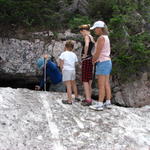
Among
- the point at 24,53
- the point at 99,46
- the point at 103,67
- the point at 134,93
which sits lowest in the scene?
the point at 134,93

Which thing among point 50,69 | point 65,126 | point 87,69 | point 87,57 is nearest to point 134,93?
point 50,69

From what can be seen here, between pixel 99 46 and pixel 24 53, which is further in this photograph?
pixel 24 53

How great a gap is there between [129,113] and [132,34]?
4.83 meters

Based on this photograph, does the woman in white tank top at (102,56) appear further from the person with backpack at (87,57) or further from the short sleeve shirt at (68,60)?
the short sleeve shirt at (68,60)

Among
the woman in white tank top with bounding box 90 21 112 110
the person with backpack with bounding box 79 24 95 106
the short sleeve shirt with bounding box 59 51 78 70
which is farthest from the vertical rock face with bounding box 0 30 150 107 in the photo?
the woman in white tank top with bounding box 90 21 112 110

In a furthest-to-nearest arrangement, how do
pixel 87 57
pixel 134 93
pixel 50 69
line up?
pixel 134 93
pixel 50 69
pixel 87 57

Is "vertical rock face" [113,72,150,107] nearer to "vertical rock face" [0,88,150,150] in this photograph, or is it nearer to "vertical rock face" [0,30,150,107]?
"vertical rock face" [0,30,150,107]

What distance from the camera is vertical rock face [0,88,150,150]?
420 centimetres

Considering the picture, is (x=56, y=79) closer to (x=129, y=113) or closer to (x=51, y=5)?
(x=129, y=113)

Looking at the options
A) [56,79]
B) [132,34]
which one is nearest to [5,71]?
[56,79]

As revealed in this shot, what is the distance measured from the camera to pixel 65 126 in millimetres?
4832

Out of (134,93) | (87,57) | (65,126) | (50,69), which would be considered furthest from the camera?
(134,93)

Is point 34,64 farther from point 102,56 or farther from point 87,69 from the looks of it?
point 102,56

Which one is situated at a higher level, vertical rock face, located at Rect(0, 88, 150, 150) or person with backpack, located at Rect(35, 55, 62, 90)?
person with backpack, located at Rect(35, 55, 62, 90)
